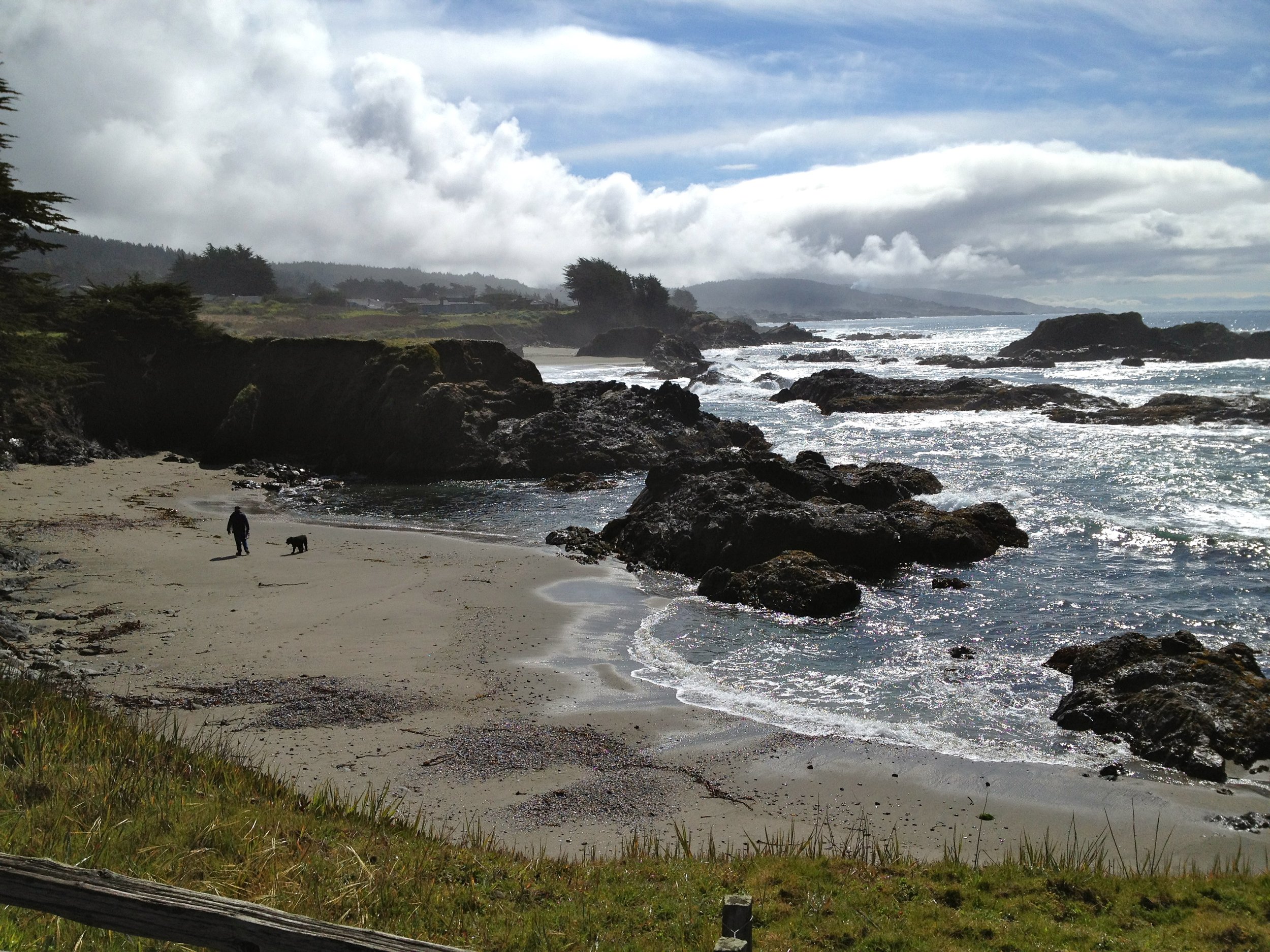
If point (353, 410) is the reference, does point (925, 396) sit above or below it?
above

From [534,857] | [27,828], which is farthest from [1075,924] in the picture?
[27,828]

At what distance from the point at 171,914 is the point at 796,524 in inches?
742

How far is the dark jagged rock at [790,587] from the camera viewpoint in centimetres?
1789

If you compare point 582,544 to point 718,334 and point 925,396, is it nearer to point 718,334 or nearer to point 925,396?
point 925,396

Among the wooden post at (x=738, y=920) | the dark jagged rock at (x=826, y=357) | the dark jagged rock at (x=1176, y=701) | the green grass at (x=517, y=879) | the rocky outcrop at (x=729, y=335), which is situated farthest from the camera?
the rocky outcrop at (x=729, y=335)

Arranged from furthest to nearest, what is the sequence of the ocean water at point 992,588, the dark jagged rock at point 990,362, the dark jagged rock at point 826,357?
the dark jagged rock at point 826,357 → the dark jagged rock at point 990,362 → the ocean water at point 992,588

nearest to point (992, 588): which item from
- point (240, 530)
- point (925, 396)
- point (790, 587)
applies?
point (790, 587)

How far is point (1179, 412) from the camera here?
42.4 m

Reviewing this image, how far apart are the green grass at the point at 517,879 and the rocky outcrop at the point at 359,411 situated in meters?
28.7

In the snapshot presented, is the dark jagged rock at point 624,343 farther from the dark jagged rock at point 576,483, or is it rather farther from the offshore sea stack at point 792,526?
the offshore sea stack at point 792,526

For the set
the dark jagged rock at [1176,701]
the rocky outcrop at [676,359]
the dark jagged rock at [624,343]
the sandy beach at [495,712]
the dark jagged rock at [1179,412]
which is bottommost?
the sandy beach at [495,712]

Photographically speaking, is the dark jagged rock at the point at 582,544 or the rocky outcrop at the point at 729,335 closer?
the dark jagged rock at the point at 582,544

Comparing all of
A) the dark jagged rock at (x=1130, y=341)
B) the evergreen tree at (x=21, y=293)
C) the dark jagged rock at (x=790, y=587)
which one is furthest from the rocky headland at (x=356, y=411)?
the dark jagged rock at (x=1130, y=341)

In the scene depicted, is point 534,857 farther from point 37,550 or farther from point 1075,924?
point 37,550
